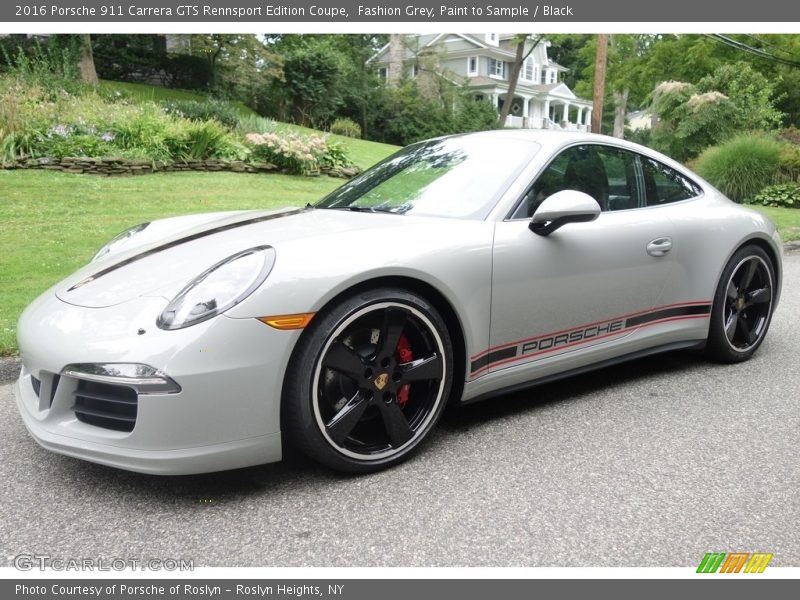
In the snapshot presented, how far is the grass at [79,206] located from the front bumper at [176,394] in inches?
71.3

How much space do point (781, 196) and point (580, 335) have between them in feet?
44.9

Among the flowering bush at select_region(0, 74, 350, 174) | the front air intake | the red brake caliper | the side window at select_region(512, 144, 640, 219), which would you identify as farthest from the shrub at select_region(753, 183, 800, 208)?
the front air intake

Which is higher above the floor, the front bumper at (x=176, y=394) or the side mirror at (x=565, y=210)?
the side mirror at (x=565, y=210)

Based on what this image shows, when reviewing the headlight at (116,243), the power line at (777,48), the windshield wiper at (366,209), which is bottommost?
the headlight at (116,243)

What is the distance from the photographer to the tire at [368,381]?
98.4 inches

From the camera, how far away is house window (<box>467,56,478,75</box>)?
159 ft

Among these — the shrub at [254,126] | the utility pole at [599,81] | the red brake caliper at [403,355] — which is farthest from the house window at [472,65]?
the red brake caliper at [403,355]

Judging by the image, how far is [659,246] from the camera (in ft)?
11.9

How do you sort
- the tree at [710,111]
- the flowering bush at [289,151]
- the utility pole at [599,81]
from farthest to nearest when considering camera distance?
the tree at [710,111] < the utility pole at [599,81] < the flowering bush at [289,151]

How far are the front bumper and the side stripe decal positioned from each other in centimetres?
99

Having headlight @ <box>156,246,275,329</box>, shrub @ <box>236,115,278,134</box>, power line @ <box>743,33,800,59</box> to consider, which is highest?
power line @ <box>743,33,800,59</box>

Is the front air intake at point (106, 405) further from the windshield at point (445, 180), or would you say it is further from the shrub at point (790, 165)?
the shrub at point (790, 165)
